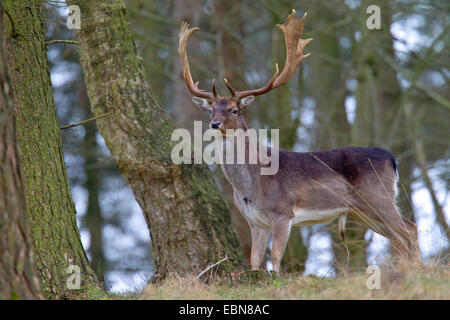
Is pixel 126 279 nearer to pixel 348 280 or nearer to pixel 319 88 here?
pixel 348 280

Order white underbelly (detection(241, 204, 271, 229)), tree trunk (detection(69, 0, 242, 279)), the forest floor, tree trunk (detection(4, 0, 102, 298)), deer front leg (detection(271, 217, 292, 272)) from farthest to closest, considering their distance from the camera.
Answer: white underbelly (detection(241, 204, 271, 229))
deer front leg (detection(271, 217, 292, 272))
tree trunk (detection(69, 0, 242, 279))
tree trunk (detection(4, 0, 102, 298))
the forest floor

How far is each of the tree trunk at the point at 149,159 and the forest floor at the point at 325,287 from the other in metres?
1.08

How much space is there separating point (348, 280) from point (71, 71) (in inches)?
439

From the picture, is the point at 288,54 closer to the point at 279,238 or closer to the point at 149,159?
the point at 149,159

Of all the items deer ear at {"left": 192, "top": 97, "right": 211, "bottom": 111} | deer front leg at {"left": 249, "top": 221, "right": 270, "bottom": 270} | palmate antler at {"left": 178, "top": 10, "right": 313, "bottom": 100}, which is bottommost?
deer front leg at {"left": 249, "top": 221, "right": 270, "bottom": 270}

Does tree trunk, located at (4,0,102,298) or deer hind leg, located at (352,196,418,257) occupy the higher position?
tree trunk, located at (4,0,102,298)

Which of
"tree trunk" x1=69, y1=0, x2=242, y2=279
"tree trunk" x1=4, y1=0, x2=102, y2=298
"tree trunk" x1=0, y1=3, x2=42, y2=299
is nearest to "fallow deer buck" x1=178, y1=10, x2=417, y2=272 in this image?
"tree trunk" x1=69, y1=0, x2=242, y2=279

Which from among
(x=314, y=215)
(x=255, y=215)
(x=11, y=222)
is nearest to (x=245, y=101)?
(x=255, y=215)

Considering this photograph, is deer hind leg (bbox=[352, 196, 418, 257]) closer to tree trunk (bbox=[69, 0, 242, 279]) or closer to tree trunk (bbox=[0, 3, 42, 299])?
tree trunk (bbox=[69, 0, 242, 279])

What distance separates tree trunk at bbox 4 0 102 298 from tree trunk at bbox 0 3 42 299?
1347mm

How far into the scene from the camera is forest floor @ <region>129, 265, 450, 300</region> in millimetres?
4887

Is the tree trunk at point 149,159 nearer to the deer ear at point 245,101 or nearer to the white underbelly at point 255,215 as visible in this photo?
the white underbelly at point 255,215

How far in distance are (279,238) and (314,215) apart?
0.82 meters

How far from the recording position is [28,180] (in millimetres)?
5691
